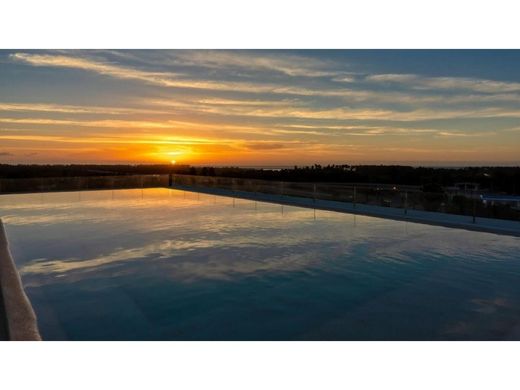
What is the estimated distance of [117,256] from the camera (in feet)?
29.9

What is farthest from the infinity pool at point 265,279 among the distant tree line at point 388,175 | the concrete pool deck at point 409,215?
the distant tree line at point 388,175

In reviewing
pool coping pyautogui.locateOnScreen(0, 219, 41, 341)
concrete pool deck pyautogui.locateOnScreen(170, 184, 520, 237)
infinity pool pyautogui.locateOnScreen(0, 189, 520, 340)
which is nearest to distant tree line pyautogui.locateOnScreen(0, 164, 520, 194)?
concrete pool deck pyautogui.locateOnScreen(170, 184, 520, 237)

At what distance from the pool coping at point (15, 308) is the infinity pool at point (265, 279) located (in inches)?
5.8

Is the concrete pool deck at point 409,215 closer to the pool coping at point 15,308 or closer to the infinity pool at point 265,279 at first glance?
the infinity pool at point 265,279

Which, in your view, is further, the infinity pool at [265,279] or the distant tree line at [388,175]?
the distant tree line at [388,175]

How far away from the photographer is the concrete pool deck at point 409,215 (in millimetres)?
11636

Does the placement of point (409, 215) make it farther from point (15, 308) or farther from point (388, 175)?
point (388, 175)

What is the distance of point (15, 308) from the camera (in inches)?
224

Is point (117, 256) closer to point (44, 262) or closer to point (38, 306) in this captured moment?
point (44, 262)

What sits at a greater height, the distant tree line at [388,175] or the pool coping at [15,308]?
the distant tree line at [388,175]

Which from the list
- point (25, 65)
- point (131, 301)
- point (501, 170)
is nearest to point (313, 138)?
point (25, 65)

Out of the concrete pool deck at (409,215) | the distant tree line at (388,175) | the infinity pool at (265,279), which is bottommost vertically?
the infinity pool at (265,279)
